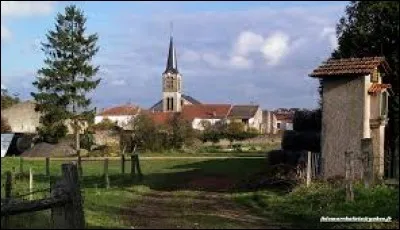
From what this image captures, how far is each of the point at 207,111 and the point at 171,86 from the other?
41.2ft

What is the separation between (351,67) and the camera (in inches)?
827

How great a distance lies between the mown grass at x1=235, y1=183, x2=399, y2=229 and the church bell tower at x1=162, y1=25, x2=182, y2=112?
348 feet

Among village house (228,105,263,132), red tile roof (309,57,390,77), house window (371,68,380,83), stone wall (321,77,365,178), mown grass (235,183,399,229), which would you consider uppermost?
village house (228,105,263,132)

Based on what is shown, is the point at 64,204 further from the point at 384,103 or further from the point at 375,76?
the point at 384,103

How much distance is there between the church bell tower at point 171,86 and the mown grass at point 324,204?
106 metres

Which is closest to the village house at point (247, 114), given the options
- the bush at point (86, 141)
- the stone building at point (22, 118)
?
the stone building at point (22, 118)

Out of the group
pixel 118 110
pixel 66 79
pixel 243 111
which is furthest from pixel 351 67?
pixel 243 111

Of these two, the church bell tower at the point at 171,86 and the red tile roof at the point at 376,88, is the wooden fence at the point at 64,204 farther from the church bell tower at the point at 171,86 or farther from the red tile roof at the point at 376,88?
the church bell tower at the point at 171,86

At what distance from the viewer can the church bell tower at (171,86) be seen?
128 metres

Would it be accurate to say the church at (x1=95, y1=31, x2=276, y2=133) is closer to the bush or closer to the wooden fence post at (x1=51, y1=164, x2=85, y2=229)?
the bush

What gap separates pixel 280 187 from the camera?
21672 mm

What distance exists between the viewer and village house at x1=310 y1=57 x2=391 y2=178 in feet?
67.6

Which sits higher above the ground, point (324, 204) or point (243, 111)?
point (243, 111)

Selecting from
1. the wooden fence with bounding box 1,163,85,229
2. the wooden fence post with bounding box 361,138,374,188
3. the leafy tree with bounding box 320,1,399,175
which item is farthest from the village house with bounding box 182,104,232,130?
the wooden fence with bounding box 1,163,85,229
